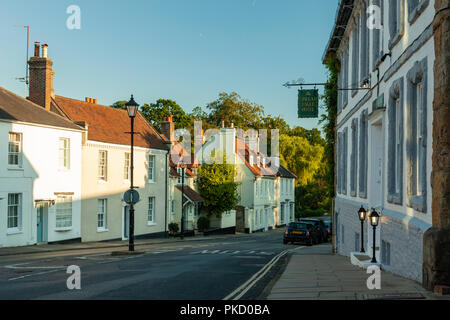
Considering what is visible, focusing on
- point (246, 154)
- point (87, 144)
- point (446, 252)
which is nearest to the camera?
point (446, 252)

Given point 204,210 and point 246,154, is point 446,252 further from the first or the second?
point 246,154

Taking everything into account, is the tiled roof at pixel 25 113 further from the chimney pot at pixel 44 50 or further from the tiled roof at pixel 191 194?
the tiled roof at pixel 191 194

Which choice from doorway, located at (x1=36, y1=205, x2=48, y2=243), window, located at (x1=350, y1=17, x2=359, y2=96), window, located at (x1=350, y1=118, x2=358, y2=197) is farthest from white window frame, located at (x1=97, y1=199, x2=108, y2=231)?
window, located at (x1=350, y1=17, x2=359, y2=96)

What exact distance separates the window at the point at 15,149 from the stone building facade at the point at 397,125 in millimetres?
16671

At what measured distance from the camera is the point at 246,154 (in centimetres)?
6206

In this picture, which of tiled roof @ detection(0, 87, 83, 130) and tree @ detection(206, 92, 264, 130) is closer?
tiled roof @ detection(0, 87, 83, 130)

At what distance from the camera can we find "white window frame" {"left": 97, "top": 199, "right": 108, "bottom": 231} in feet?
113

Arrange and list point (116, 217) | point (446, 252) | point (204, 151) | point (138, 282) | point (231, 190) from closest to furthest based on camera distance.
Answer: point (446, 252) → point (138, 282) → point (116, 217) → point (231, 190) → point (204, 151)

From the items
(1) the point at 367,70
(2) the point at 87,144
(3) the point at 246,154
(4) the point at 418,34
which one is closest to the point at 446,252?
(4) the point at 418,34

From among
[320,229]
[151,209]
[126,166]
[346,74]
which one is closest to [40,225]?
[126,166]

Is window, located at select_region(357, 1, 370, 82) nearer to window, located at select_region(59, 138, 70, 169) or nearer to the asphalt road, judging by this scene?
the asphalt road

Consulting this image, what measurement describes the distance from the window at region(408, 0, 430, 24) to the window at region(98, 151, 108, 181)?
85.8ft

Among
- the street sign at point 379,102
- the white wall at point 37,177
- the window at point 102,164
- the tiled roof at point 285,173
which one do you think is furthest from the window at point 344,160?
the tiled roof at point 285,173

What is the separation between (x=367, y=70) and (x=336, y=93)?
9.20m
